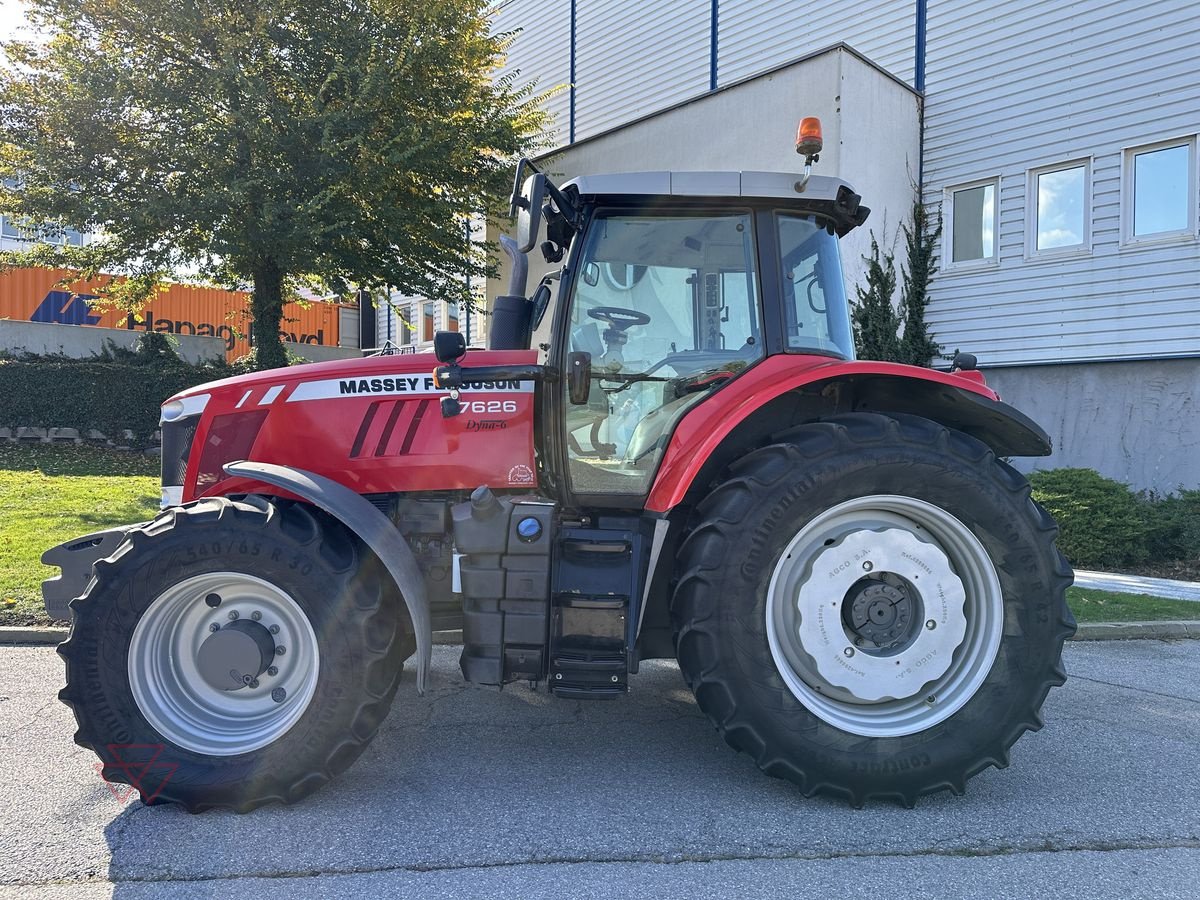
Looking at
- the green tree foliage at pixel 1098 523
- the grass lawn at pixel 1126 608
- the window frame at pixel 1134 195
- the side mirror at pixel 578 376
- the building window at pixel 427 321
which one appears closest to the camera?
the side mirror at pixel 578 376

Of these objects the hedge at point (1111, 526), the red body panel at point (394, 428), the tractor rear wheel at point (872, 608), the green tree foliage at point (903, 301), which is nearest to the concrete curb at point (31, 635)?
the red body panel at point (394, 428)

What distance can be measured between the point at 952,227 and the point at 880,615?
32.1 feet

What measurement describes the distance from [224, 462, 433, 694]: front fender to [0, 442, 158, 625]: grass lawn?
11.4 feet

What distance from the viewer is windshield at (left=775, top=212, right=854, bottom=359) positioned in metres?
3.21

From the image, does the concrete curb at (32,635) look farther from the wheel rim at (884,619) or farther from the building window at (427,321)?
the building window at (427,321)

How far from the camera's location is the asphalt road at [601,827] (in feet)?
7.65

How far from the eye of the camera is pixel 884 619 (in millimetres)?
2932

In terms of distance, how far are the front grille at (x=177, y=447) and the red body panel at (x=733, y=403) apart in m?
2.03

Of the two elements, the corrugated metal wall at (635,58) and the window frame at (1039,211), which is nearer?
the window frame at (1039,211)

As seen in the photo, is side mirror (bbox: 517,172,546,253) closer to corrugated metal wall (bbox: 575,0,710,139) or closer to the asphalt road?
the asphalt road

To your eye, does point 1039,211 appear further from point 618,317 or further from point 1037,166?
point 618,317

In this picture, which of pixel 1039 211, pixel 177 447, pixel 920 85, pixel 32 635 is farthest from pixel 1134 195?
pixel 32 635

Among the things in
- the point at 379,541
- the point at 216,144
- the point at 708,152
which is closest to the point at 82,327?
the point at 216,144

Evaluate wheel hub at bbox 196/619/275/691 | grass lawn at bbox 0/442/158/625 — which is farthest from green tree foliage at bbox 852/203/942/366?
wheel hub at bbox 196/619/275/691
